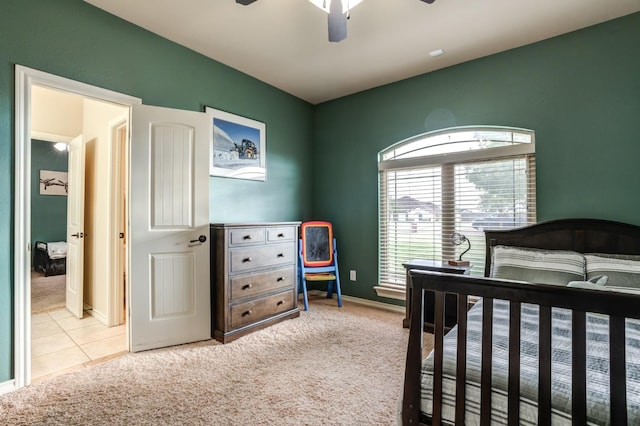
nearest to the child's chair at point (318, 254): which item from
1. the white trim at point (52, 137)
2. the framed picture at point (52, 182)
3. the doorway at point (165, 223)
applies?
the doorway at point (165, 223)

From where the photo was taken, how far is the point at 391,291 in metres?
3.61

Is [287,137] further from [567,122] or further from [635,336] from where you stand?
[635,336]

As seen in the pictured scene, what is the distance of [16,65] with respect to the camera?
6.52 feet

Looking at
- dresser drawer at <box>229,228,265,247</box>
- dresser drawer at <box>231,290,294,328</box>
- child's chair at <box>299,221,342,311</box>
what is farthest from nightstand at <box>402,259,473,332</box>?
dresser drawer at <box>229,228,265,247</box>

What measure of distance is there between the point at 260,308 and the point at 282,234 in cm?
77

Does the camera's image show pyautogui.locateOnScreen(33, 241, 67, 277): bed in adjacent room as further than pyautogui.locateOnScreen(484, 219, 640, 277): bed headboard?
Yes

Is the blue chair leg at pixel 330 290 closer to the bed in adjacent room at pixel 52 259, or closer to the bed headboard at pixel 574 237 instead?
the bed headboard at pixel 574 237

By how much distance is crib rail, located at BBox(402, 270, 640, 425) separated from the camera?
98 centimetres

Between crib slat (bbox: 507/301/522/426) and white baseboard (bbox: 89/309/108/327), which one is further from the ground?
crib slat (bbox: 507/301/522/426)

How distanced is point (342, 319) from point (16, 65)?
3305 millimetres

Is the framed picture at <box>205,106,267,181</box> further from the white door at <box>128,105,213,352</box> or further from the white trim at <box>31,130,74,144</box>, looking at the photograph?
the white trim at <box>31,130,74,144</box>

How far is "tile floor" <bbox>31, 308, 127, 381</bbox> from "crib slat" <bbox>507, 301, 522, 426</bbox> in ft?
8.96

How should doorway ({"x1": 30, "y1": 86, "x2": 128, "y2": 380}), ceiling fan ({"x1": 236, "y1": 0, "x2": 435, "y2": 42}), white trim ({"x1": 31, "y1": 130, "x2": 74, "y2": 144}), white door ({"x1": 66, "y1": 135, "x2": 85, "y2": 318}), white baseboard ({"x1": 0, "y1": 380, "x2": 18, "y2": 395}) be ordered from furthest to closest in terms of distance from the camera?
white trim ({"x1": 31, "y1": 130, "x2": 74, "y2": 144}) → white door ({"x1": 66, "y1": 135, "x2": 85, "y2": 318}) → doorway ({"x1": 30, "y1": 86, "x2": 128, "y2": 380}) → white baseboard ({"x1": 0, "y1": 380, "x2": 18, "y2": 395}) → ceiling fan ({"x1": 236, "y1": 0, "x2": 435, "y2": 42})

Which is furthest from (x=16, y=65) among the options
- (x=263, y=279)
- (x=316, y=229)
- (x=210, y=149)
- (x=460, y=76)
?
(x=460, y=76)
